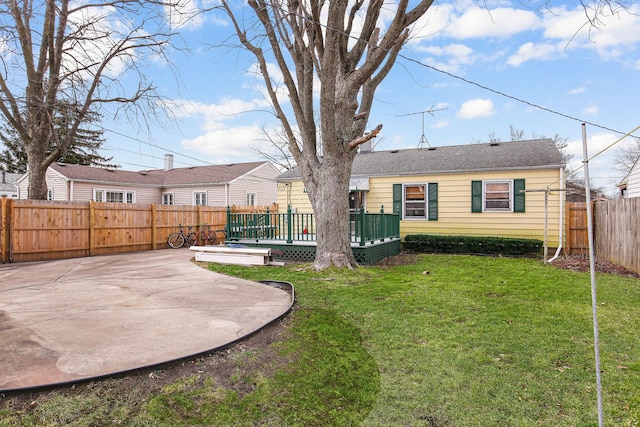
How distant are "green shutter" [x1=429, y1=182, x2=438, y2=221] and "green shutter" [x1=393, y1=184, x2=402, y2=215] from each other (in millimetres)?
1019

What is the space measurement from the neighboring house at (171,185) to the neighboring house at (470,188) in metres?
8.18

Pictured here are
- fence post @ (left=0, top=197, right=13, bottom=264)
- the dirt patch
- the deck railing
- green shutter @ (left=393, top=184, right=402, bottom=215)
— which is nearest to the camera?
the dirt patch

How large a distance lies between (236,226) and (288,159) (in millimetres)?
17086

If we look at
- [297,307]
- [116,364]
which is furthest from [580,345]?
[116,364]

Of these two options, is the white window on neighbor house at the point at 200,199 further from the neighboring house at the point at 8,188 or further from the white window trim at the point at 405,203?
the neighboring house at the point at 8,188

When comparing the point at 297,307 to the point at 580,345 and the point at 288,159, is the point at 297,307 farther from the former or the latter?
the point at 288,159

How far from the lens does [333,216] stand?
728 cm

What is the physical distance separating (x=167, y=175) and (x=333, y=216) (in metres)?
19.7

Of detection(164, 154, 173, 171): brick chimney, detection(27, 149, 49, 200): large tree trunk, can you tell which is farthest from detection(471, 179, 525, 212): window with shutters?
detection(164, 154, 173, 171): brick chimney

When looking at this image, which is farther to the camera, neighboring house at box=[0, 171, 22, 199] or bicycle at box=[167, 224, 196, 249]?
neighboring house at box=[0, 171, 22, 199]

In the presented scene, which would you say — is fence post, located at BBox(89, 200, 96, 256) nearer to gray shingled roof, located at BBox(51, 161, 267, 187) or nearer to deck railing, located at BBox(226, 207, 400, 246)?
deck railing, located at BBox(226, 207, 400, 246)

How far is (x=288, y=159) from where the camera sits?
89.4ft

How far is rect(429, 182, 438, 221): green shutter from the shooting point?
12.2 meters

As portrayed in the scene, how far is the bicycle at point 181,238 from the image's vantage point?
42.8 feet
